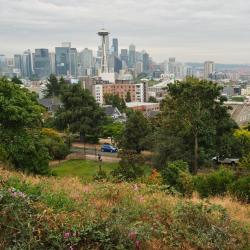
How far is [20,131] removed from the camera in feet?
54.0

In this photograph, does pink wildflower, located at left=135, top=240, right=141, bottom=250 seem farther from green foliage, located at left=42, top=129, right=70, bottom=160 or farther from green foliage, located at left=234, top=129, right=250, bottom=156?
green foliage, located at left=42, top=129, right=70, bottom=160

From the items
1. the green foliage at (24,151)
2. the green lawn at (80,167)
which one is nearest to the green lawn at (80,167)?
the green lawn at (80,167)

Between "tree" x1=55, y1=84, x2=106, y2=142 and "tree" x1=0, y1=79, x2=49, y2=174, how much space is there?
1551cm

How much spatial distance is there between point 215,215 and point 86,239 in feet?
6.48

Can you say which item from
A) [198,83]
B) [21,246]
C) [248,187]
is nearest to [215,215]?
[21,246]

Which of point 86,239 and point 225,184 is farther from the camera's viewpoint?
point 225,184

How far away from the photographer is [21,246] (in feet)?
13.3

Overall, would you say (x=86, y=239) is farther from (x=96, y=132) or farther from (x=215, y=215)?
(x=96, y=132)

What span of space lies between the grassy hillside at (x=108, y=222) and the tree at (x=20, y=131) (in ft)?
33.5

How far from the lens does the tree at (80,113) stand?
108 ft

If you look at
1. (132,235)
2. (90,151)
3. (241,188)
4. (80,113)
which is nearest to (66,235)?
(132,235)

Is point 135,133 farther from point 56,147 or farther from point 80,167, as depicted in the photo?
point 56,147

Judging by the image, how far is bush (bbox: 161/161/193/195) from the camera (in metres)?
11.9

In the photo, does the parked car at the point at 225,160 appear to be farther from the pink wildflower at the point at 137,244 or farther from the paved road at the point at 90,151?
the pink wildflower at the point at 137,244
